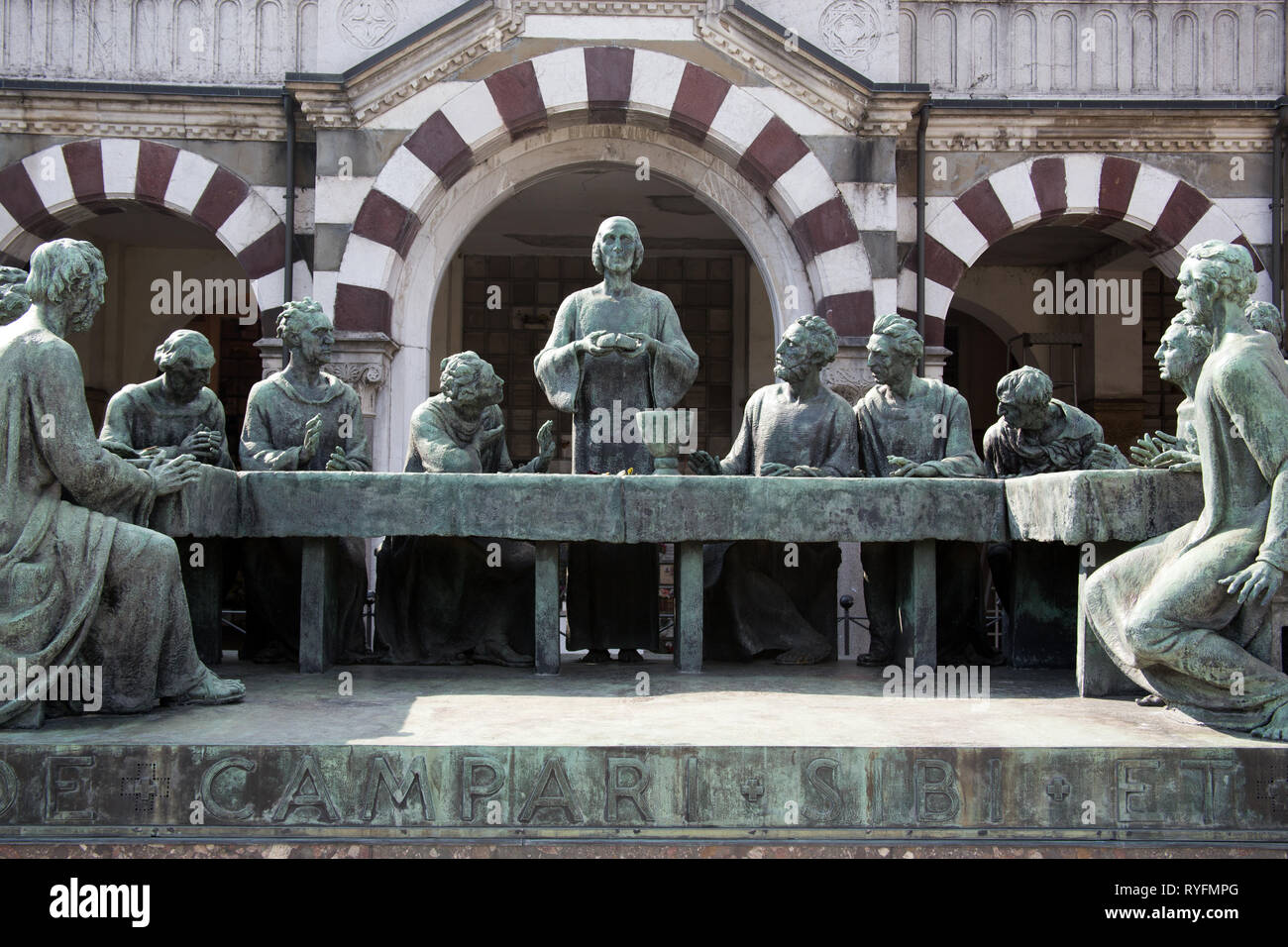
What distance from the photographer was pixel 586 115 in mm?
9148

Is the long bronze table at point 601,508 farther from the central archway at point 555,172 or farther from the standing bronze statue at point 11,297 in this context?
the central archway at point 555,172

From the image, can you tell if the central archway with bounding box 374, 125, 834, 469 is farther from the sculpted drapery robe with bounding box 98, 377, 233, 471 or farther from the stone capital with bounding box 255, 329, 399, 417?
the sculpted drapery robe with bounding box 98, 377, 233, 471

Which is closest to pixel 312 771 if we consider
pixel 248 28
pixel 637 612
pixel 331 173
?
pixel 637 612

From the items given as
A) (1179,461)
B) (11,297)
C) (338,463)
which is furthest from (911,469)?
(11,297)

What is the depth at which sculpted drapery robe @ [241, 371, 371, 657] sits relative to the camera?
5922 mm

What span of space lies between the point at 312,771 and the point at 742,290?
36.0 feet

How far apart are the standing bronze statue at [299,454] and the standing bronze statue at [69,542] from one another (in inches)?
55.8

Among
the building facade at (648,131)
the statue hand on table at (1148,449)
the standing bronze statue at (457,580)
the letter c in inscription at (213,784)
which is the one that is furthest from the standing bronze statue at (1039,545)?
the letter c in inscription at (213,784)

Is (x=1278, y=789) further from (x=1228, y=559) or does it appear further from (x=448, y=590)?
(x=448, y=590)

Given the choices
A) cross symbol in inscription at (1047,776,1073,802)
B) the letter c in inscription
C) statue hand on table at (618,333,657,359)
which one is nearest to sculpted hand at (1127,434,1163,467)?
cross symbol in inscription at (1047,776,1073,802)

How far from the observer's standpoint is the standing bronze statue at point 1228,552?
4.13 metres

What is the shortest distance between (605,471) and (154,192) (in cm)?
492

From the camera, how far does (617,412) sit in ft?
20.9

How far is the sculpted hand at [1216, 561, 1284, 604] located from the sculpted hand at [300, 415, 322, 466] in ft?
12.8
